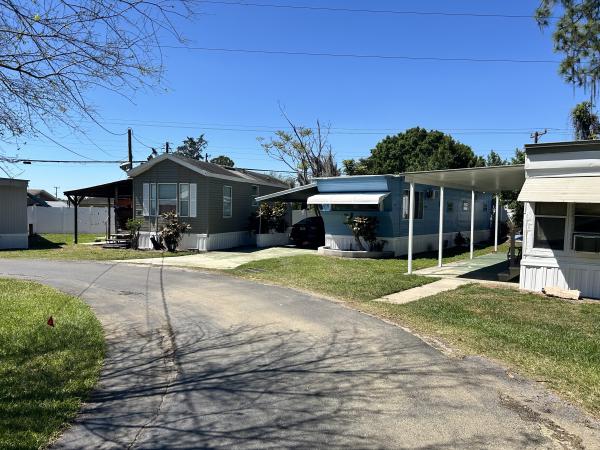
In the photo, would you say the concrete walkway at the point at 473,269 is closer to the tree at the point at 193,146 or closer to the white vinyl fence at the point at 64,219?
the white vinyl fence at the point at 64,219

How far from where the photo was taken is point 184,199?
2108 cm

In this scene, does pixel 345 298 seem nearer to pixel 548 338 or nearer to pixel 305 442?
pixel 548 338

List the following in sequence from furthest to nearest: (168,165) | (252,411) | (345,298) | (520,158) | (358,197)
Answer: (520,158) → (168,165) → (358,197) → (345,298) → (252,411)

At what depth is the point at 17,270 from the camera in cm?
1430

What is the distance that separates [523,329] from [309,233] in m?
15.5

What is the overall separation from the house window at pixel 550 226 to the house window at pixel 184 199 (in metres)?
14.2

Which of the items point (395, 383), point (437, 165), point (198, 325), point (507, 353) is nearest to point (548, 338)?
point (507, 353)

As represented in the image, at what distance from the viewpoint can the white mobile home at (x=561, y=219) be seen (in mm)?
9891

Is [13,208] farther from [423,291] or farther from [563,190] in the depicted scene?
[563,190]

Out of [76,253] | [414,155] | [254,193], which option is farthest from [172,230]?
[414,155]

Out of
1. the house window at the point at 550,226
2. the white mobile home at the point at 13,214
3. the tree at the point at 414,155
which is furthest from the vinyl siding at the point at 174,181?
the tree at the point at 414,155

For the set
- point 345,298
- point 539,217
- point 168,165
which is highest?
point 168,165

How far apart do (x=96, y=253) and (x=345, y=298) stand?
12.7m

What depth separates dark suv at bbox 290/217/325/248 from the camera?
2269 cm
